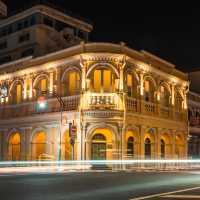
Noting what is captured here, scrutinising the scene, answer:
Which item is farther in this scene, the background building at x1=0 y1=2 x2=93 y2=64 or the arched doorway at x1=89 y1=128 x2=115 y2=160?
the background building at x1=0 y1=2 x2=93 y2=64

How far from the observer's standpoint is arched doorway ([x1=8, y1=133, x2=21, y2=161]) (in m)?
40.3

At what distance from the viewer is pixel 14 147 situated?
40531 mm

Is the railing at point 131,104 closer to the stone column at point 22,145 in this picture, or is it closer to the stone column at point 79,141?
the stone column at point 79,141

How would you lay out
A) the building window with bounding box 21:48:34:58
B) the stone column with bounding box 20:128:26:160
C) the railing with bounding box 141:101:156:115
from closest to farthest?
the railing with bounding box 141:101:156:115 < the stone column with bounding box 20:128:26:160 < the building window with bounding box 21:48:34:58

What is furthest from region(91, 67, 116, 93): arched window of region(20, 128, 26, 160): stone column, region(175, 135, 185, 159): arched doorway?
region(175, 135, 185, 159): arched doorway

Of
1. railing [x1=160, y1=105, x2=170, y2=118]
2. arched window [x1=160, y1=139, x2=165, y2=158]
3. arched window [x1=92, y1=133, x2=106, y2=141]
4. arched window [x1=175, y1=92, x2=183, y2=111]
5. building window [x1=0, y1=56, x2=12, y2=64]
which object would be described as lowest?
arched window [x1=160, y1=139, x2=165, y2=158]

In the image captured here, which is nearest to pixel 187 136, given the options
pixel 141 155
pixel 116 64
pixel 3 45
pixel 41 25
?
pixel 141 155

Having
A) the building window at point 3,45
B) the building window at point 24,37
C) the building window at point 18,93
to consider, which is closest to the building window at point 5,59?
the building window at point 3,45

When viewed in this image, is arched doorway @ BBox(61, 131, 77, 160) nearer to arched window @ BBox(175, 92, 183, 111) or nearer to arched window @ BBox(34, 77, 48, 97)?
arched window @ BBox(34, 77, 48, 97)

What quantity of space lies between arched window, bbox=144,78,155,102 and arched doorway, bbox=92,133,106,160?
622cm

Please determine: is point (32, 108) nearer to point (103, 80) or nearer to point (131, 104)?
point (103, 80)

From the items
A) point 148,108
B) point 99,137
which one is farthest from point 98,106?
point 148,108

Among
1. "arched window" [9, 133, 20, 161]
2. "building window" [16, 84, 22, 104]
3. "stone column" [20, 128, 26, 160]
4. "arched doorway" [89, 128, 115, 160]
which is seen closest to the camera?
"arched doorway" [89, 128, 115, 160]

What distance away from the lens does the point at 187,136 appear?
44.5m
